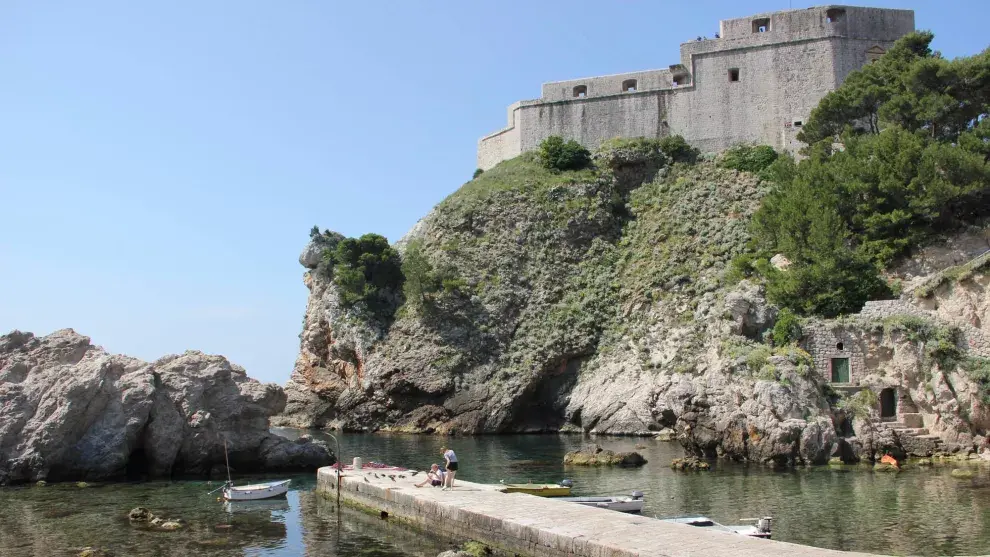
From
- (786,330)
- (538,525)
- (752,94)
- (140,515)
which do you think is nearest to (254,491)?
(140,515)

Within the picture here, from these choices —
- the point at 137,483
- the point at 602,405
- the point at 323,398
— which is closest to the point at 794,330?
the point at 602,405

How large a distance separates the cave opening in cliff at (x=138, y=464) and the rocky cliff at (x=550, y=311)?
19.3 m

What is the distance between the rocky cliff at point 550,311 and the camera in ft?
143

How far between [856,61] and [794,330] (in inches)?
1010

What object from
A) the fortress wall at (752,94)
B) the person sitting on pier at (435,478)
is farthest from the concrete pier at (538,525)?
the fortress wall at (752,94)

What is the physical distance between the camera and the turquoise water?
17.2 m

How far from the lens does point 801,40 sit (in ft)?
171

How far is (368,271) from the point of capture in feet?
176

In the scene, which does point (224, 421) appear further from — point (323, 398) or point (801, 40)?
point (801, 40)

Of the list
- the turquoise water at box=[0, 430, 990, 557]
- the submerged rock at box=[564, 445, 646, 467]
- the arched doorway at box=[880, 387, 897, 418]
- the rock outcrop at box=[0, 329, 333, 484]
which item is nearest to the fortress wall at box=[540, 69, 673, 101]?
the arched doorway at box=[880, 387, 897, 418]

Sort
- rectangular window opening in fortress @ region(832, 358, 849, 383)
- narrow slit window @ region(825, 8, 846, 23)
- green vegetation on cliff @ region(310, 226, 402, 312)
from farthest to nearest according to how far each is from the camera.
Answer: green vegetation on cliff @ region(310, 226, 402, 312) → narrow slit window @ region(825, 8, 846, 23) → rectangular window opening in fortress @ region(832, 358, 849, 383)

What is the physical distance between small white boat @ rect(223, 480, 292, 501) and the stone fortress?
122 ft

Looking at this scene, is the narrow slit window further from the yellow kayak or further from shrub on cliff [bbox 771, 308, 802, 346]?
the yellow kayak

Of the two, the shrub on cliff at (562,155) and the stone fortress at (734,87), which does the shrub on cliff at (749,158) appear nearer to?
the stone fortress at (734,87)
